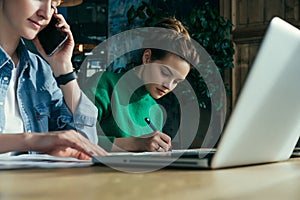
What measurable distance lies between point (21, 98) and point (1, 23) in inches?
10.7

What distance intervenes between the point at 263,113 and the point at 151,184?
22 centimetres

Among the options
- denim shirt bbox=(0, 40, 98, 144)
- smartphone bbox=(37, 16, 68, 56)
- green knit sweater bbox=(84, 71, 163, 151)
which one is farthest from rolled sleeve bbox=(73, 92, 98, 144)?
green knit sweater bbox=(84, 71, 163, 151)

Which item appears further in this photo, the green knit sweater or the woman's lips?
the green knit sweater

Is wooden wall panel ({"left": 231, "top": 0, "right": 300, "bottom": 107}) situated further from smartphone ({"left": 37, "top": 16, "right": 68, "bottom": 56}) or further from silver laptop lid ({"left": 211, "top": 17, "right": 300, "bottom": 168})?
silver laptop lid ({"left": 211, "top": 17, "right": 300, "bottom": 168})

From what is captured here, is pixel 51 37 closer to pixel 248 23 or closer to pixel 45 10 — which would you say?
pixel 45 10

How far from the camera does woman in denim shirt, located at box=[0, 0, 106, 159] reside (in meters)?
1.35

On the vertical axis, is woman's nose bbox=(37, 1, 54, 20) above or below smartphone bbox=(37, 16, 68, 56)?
above

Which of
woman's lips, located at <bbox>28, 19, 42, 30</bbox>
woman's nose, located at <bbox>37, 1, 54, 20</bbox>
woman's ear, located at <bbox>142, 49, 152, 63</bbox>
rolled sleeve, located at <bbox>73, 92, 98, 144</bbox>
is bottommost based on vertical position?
woman's ear, located at <bbox>142, 49, 152, 63</bbox>

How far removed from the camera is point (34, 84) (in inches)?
56.3

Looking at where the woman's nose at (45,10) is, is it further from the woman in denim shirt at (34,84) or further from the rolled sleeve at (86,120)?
the rolled sleeve at (86,120)

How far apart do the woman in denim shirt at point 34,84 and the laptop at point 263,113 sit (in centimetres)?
70

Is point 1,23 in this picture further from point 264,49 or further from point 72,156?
point 264,49

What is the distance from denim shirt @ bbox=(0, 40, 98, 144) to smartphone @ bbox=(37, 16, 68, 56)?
2.7 inches

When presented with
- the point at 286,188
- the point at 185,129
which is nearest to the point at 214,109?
the point at 185,129
